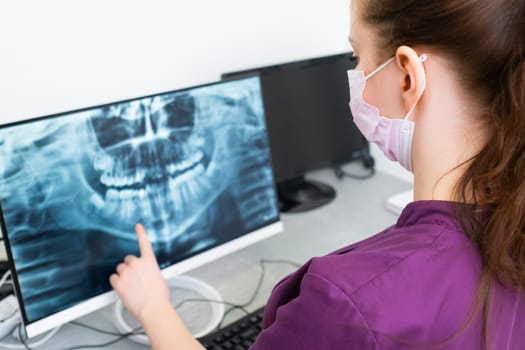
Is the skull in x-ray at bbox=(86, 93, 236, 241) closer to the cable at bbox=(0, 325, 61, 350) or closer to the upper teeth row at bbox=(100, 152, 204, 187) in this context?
the upper teeth row at bbox=(100, 152, 204, 187)

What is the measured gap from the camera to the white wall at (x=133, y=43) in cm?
119

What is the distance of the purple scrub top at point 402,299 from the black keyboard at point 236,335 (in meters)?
0.32

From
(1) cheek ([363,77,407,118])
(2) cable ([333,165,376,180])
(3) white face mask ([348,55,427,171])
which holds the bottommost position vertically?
(2) cable ([333,165,376,180])

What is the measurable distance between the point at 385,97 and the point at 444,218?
21 centimetres

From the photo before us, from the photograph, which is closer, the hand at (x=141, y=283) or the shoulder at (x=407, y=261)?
the shoulder at (x=407, y=261)

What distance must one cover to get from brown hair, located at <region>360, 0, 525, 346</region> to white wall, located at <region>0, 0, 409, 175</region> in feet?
2.65

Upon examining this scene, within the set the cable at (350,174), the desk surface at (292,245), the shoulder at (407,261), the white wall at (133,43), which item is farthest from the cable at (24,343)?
the cable at (350,174)

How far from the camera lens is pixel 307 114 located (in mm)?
1517

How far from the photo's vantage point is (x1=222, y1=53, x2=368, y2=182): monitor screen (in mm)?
1453

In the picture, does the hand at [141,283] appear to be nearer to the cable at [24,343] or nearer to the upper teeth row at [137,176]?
the upper teeth row at [137,176]

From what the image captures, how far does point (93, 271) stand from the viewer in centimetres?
99

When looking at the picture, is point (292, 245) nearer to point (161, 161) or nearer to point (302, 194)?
point (302, 194)

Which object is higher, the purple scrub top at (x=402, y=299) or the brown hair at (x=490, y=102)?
the brown hair at (x=490, y=102)

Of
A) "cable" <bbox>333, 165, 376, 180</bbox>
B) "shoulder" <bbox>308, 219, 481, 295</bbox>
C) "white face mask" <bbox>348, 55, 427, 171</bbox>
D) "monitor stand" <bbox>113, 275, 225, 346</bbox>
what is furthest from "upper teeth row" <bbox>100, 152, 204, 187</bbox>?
"cable" <bbox>333, 165, 376, 180</bbox>
